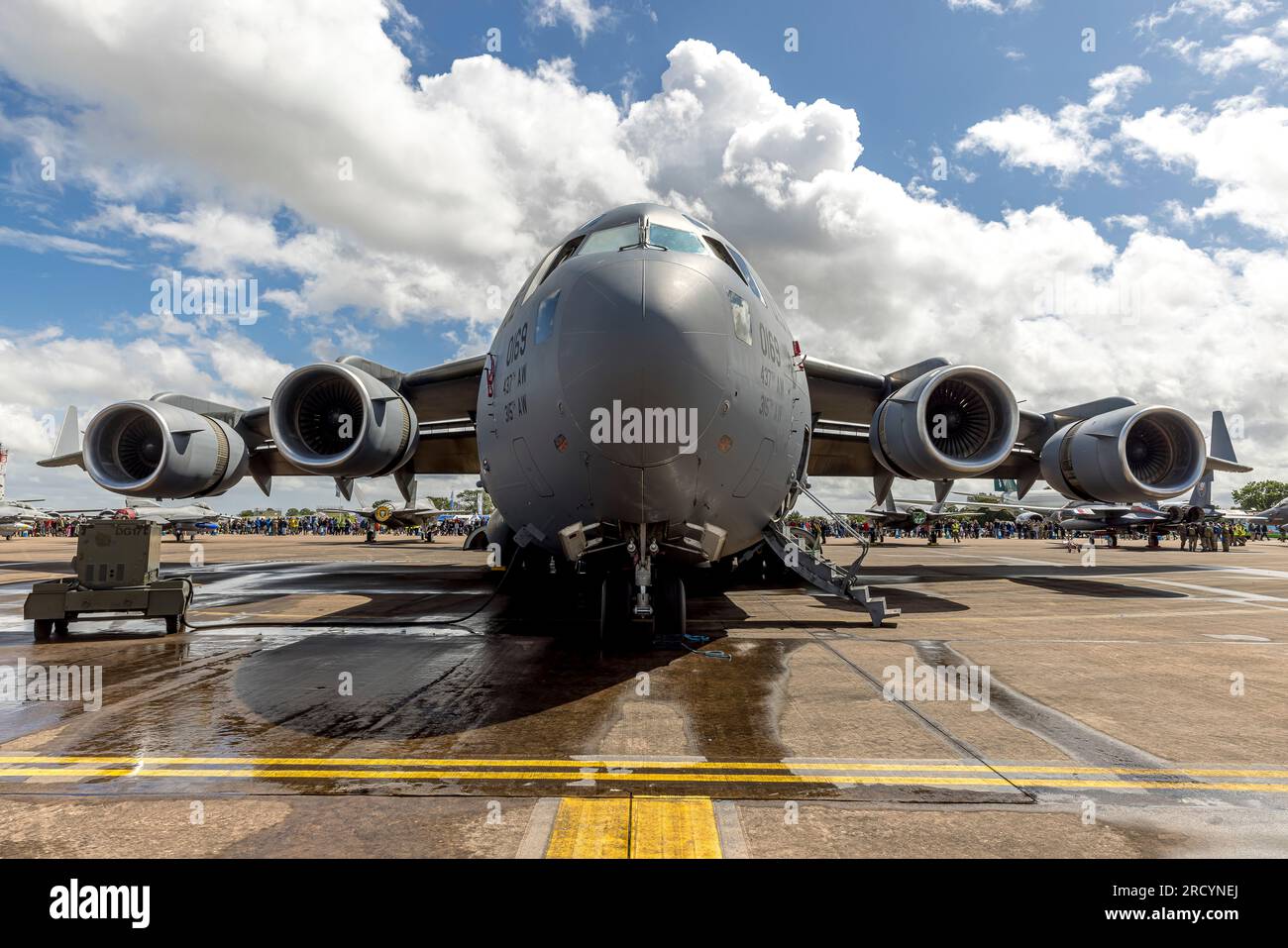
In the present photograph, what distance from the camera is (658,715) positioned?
4.74m

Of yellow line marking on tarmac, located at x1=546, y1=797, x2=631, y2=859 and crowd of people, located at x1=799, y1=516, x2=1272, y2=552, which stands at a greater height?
yellow line marking on tarmac, located at x1=546, y1=797, x2=631, y2=859

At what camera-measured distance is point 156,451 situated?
13789 mm

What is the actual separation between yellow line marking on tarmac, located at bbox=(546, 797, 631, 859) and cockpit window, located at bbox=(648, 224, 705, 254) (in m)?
4.71

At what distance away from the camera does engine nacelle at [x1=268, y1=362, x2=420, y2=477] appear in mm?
11289

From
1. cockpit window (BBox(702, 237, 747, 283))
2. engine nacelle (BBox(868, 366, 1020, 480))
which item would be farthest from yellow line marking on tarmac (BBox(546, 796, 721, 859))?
engine nacelle (BBox(868, 366, 1020, 480))

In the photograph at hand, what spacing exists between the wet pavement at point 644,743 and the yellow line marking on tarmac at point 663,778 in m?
0.02

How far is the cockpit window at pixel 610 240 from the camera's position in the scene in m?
6.26

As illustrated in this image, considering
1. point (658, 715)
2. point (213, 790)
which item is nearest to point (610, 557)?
point (658, 715)

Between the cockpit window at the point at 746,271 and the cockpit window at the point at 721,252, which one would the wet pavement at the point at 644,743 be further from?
the cockpit window at the point at 721,252

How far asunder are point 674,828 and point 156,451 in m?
15.1

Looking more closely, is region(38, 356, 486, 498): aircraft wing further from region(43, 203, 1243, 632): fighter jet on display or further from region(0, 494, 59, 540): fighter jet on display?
region(0, 494, 59, 540): fighter jet on display

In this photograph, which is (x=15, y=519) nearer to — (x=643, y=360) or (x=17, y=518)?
(x=17, y=518)

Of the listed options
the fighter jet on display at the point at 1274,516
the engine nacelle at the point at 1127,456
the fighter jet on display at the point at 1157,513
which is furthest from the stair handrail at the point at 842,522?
the fighter jet on display at the point at 1274,516
